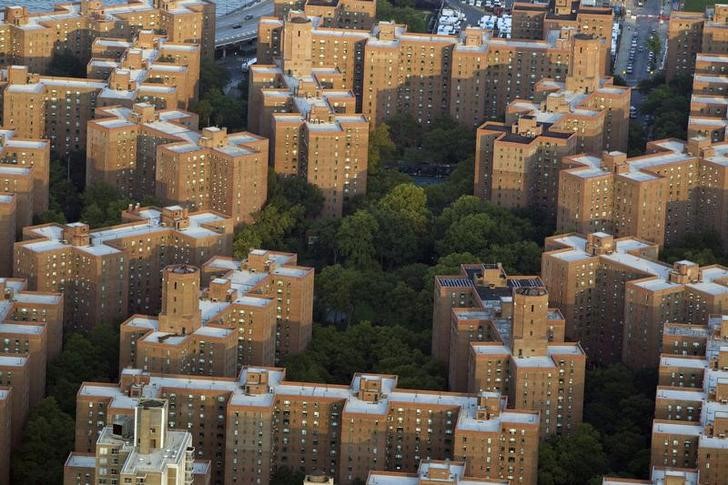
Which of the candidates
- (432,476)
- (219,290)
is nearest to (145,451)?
(432,476)

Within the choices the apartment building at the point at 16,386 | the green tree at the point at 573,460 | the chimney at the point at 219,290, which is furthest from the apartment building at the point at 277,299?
the green tree at the point at 573,460

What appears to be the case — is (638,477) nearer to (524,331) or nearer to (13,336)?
(524,331)

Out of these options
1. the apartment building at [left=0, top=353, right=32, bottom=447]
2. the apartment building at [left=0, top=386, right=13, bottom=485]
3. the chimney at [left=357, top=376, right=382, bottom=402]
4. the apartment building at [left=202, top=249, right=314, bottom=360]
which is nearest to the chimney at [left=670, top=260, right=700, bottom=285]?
the apartment building at [left=202, top=249, right=314, bottom=360]

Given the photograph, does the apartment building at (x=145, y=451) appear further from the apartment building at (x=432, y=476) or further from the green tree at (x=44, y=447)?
the green tree at (x=44, y=447)

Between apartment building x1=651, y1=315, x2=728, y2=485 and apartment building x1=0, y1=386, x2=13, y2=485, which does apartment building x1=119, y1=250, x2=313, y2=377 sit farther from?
apartment building x1=651, y1=315, x2=728, y2=485

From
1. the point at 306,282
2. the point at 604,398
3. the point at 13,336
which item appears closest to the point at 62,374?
the point at 13,336
